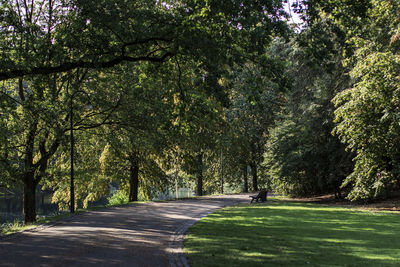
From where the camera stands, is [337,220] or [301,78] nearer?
[337,220]

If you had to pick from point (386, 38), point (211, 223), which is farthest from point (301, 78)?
point (211, 223)

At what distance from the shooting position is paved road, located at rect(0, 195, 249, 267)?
27.5 ft

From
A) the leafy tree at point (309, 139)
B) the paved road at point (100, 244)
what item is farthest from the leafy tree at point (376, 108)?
the paved road at point (100, 244)

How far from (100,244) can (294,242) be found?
5504mm

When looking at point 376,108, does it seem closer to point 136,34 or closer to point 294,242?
point 294,242

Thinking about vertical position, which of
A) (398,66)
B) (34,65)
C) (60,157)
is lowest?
(60,157)

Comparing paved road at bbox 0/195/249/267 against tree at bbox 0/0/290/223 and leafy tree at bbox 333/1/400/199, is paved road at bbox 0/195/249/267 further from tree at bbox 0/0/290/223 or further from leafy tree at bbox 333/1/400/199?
leafy tree at bbox 333/1/400/199

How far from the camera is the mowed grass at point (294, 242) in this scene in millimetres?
8359

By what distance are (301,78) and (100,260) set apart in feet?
78.7

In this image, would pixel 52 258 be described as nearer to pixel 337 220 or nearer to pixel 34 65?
pixel 34 65

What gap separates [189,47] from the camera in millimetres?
9250

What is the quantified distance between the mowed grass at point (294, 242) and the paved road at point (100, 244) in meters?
0.66

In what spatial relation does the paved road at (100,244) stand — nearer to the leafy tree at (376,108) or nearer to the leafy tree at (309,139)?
→ the leafy tree at (376,108)

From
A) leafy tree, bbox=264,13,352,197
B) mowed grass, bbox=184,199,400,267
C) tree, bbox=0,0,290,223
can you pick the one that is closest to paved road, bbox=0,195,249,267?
mowed grass, bbox=184,199,400,267
